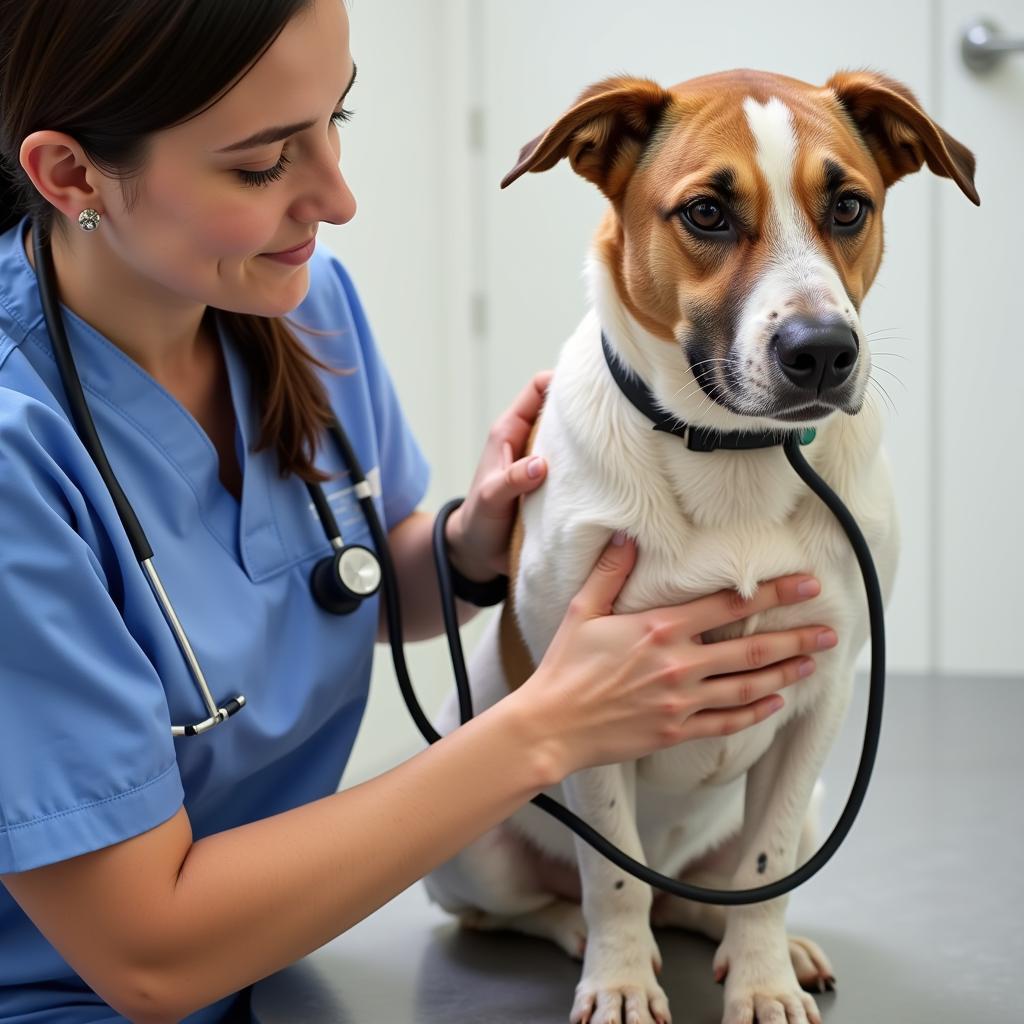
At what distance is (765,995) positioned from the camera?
3.49 ft

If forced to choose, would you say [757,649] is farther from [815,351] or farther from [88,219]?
[88,219]

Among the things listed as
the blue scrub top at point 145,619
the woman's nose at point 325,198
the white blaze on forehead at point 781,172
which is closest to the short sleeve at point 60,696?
the blue scrub top at point 145,619

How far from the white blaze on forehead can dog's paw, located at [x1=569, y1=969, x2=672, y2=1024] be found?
0.62 meters

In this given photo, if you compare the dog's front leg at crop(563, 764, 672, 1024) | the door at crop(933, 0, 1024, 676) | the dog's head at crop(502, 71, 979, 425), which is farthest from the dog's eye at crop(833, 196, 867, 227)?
the door at crop(933, 0, 1024, 676)

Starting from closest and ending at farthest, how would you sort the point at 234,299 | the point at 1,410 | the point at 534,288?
1. the point at 1,410
2. the point at 234,299
3. the point at 534,288

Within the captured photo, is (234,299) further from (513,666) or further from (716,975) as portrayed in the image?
(716,975)

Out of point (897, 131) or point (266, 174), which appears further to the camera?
point (897, 131)

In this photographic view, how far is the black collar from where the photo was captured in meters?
1.11

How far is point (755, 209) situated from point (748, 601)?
1.07 ft

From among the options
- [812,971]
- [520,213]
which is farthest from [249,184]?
[520,213]

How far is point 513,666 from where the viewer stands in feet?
4.21

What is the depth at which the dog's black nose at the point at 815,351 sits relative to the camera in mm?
978

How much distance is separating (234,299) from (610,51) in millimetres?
2367

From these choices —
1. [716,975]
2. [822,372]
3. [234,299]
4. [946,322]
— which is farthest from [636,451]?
[946,322]
